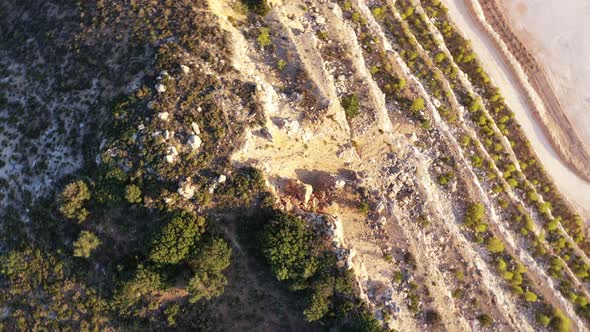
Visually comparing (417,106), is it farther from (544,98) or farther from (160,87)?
(160,87)

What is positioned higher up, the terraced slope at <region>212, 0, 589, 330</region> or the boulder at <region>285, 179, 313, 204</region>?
the terraced slope at <region>212, 0, 589, 330</region>

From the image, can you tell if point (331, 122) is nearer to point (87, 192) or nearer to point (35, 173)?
point (87, 192)

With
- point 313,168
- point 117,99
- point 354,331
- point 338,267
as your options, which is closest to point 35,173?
point 117,99

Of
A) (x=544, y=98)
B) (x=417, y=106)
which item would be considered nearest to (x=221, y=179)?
(x=417, y=106)

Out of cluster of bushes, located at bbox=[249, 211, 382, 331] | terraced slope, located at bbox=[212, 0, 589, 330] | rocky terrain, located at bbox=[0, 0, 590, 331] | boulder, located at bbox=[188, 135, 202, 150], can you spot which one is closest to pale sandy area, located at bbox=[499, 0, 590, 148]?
terraced slope, located at bbox=[212, 0, 589, 330]

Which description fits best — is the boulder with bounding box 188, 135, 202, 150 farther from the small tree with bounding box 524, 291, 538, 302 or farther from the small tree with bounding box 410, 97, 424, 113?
the small tree with bounding box 524, 291, 538, 302

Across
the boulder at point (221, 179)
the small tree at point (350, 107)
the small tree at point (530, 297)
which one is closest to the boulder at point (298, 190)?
the boulder at point (221, 179)
